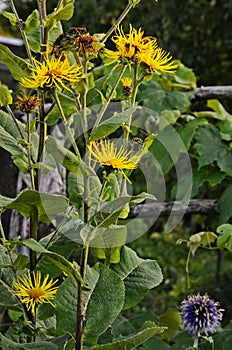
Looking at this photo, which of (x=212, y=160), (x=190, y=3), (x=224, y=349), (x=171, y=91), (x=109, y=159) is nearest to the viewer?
(x=109, y=159)

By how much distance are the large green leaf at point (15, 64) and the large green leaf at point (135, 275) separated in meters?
→ 0.29

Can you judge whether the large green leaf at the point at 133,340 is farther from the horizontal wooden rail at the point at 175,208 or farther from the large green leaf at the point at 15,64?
the horizontal wooden rail at the point at 175,208

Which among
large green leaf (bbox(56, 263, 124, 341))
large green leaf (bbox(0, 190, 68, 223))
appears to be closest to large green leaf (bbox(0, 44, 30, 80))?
large green leaf (bbox(0, 190, 68, 223))

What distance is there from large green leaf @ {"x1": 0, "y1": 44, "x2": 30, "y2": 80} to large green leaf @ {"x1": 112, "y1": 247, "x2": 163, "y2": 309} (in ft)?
0.96

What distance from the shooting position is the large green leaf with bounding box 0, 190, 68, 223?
773 millimetres

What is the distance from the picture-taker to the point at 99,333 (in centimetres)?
82

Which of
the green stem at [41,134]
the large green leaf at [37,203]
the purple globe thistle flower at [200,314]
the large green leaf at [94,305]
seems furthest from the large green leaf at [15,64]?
the purple globe thistle flower at [200,314]

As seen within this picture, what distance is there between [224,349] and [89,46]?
88 cm

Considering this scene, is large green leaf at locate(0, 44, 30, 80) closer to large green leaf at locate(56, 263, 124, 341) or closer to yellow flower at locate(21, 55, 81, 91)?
yellow flower at locate(21, 55, 81, 91)

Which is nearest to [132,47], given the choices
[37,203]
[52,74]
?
[52,74]

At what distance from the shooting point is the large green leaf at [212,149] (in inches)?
64.0

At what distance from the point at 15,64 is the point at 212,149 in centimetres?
91

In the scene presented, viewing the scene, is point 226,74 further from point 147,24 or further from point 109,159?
point 109,159

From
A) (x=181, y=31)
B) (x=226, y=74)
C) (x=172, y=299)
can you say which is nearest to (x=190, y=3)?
(x=181, y=31)
